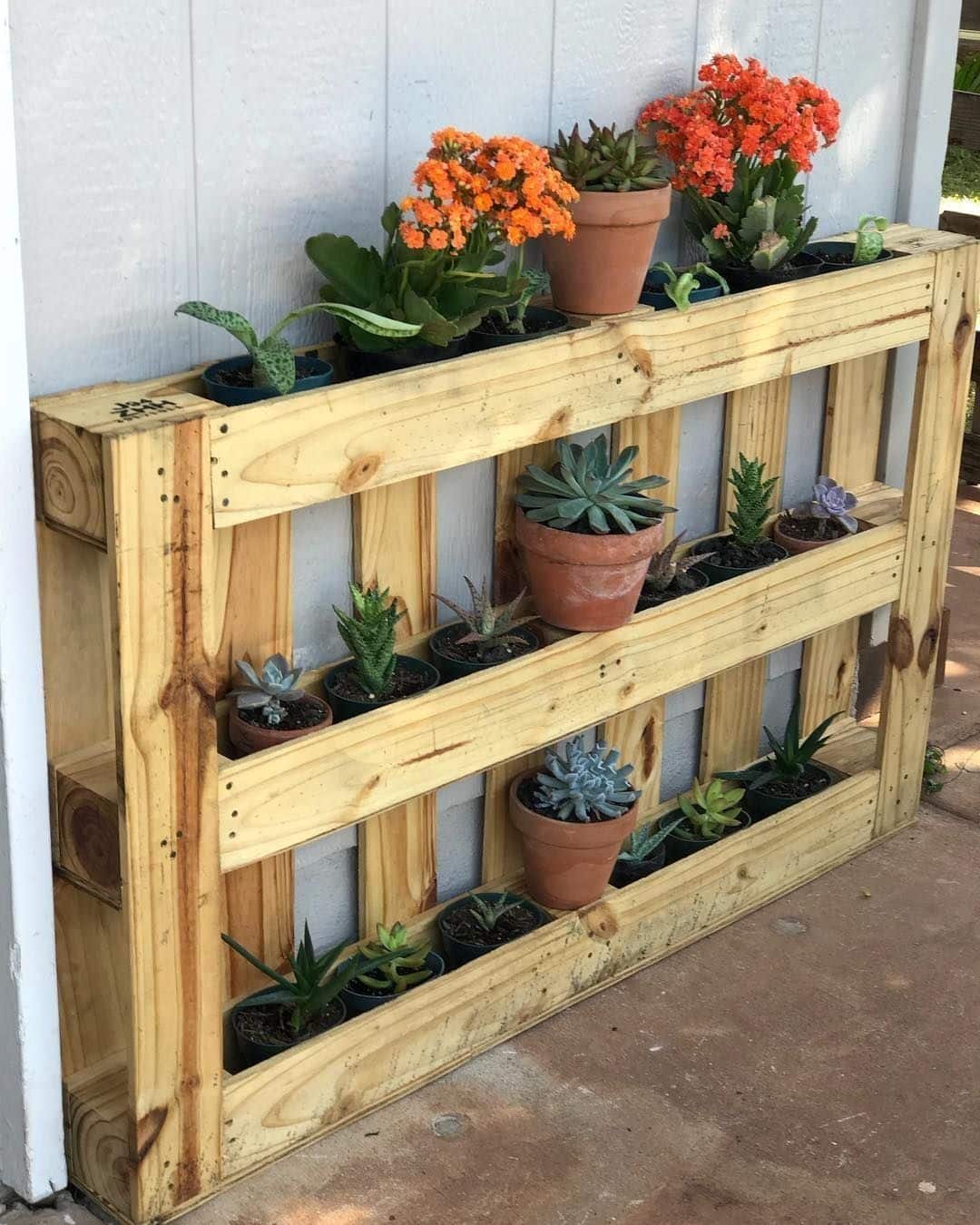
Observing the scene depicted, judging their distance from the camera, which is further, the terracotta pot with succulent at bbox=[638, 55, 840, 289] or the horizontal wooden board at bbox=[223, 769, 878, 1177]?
the terracotta pot with succulent at bbox=[638, 55, 840, 289]

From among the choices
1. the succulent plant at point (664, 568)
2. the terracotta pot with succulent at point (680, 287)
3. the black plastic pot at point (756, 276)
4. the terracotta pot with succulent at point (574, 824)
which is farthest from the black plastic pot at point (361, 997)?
the black plastic pot at point (756, 276)

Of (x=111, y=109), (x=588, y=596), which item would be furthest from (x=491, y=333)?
(x=111, y=109)

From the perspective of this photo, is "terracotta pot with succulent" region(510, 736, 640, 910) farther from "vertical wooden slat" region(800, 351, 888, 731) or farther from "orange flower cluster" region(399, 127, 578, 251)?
"orange flower cluster" region(399, 127, 578, 251)

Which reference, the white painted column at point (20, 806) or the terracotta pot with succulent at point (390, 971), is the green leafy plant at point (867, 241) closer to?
the terracotta pot with succulent at point (390, 971)

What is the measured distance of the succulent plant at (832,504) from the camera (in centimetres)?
316

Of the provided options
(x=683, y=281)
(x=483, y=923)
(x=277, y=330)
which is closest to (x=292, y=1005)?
(x=483, y=923)

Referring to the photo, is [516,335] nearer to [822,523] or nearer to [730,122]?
[730,122]

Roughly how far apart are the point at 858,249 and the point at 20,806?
1658 millimetres

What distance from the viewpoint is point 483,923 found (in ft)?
9.18

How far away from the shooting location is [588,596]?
2613mm

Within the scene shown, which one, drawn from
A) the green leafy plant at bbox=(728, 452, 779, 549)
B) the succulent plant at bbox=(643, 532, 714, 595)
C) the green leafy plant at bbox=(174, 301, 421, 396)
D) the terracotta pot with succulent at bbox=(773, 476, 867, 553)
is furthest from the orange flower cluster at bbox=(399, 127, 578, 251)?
the terracotta pot with succulent at bbox=(773, 476, 867, 553)

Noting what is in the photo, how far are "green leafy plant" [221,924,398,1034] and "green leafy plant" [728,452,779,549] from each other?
1.01 metres

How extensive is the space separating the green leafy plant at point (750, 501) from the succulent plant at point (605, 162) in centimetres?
67

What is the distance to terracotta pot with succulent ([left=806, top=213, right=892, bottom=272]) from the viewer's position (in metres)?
A: 2.95
